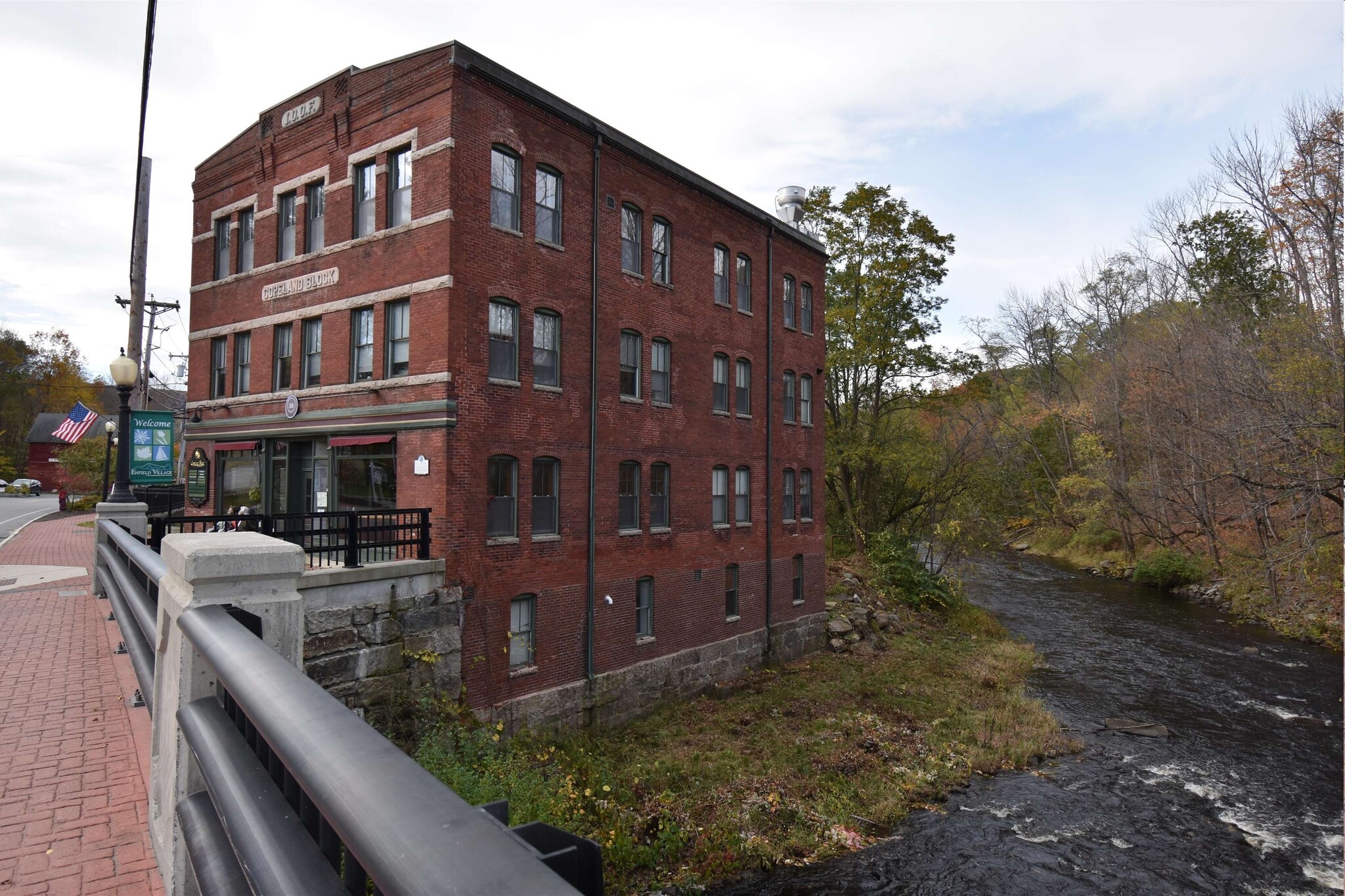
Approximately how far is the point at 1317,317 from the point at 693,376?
19340 millimetres

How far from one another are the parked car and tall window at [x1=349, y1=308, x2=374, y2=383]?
61.5 meters

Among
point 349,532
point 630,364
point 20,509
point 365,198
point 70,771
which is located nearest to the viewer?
point 70,771

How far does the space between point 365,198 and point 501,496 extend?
7070mm

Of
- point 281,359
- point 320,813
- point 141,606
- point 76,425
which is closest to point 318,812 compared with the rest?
point 320,813

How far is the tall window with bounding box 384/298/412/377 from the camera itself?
15809 millimetres

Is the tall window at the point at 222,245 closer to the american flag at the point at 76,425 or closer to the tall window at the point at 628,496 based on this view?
the tall window at the point at 628,496

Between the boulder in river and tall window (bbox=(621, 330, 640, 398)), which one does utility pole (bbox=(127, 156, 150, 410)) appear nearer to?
tall window (bbox=(621, 330, 640, 398))

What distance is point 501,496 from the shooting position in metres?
15.8

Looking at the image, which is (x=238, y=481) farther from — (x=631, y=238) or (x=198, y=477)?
(x=631, y=238)

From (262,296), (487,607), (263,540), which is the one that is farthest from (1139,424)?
(263,540)

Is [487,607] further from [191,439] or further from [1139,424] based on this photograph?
[1139,424]

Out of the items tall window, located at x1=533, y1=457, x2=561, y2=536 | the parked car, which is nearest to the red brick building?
tall window, located at x1=533, y1=457, x2=561, y2=536

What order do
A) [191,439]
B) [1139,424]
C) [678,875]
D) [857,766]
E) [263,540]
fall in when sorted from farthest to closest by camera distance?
[1139,424]
[191,439]
[857,766]
[678,875]
[263,540]

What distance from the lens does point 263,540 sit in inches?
131
